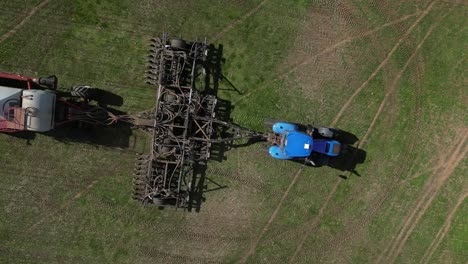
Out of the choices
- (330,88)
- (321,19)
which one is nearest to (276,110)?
(330,88)

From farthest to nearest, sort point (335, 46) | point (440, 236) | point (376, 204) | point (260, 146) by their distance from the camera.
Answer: point (440, 236) < point (376, 204) < point (335, 46) < point (260, 146)

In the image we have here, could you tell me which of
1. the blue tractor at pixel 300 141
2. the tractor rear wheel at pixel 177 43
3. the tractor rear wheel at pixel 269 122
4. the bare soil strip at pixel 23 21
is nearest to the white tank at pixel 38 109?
the bare soil strip at pixel 23 21

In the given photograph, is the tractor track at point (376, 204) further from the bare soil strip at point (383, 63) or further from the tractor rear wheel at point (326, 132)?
the tractor rear wheel at point (326, 132)

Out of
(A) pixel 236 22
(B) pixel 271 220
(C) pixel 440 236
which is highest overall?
(A) pixel 236 22

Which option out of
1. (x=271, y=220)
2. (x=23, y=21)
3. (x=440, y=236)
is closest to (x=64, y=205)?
(x=23, y=21)

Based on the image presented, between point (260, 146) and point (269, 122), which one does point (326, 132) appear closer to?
point (269, 122)

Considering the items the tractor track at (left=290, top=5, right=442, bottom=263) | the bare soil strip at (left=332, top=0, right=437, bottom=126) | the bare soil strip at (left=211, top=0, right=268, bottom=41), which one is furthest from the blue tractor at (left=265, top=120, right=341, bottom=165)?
the bare soil strip at (left=211, top=0, right=268, bottom=41)

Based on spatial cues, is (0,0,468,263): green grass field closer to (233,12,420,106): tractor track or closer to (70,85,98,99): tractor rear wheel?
(233,12,420,106): tractor track
